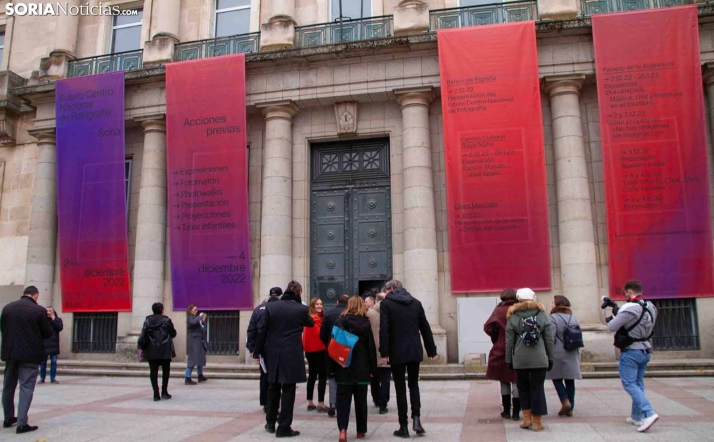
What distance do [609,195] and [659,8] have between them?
16.2 ft

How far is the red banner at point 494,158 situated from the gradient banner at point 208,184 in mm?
5705

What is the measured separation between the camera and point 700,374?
12.1 metres

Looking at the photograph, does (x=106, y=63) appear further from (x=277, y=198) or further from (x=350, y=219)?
(x=350, y=219)

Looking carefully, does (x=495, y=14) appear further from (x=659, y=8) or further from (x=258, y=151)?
(x=258, y=151)

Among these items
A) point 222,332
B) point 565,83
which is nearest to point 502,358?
point 565,83

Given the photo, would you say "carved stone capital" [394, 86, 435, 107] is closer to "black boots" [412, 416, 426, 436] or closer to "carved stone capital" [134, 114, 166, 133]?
"carved stone capital" [134, 114, 166, 133]

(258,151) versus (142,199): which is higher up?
(258,151)

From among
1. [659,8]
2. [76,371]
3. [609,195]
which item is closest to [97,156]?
[76,371]

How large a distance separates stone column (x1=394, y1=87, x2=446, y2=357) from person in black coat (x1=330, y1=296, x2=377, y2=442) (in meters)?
7.20

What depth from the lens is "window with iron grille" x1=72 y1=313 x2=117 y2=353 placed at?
1706 cm

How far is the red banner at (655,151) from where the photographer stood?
13.5 m

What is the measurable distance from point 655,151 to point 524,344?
352 inches

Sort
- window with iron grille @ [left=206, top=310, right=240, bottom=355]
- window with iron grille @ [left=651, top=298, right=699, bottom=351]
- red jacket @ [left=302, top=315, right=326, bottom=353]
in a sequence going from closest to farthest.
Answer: red jacket @ [left=302, top=315, right=326, bottom=353]
window with iron grille @ [left=651, top=298, right=699, bottom=351]
window with iron grille @ [left=206, top=310, right=240, bottom=355]

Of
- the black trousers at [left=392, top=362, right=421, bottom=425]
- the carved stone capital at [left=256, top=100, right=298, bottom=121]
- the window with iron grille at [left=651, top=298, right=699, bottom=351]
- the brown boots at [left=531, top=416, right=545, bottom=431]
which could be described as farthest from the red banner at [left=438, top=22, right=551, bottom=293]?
the black trousers at [left=392, top=362, right=421, bottom=425]
